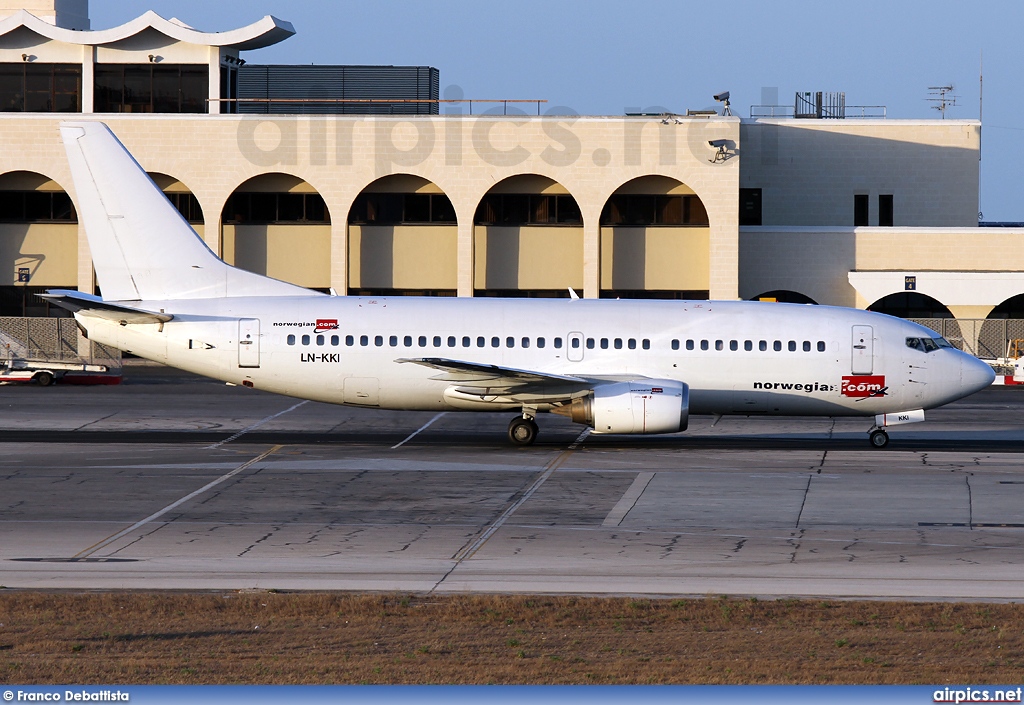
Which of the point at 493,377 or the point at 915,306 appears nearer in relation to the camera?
the point at 493,377

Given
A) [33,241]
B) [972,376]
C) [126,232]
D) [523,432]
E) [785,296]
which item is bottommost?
[523,432]

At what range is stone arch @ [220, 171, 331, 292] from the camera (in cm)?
5697

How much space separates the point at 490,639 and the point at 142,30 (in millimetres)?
48968

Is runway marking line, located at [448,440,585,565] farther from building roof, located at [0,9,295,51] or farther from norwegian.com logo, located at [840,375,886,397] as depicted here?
building roof, located at [0,9,295,51]

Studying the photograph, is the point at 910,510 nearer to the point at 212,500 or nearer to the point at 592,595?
the point at 592,595

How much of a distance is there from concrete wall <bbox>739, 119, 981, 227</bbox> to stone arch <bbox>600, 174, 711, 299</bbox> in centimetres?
708

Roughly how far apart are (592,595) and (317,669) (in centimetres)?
454

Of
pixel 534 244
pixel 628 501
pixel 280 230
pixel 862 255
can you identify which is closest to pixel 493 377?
pixel 628 501

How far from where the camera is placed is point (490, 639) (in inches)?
523

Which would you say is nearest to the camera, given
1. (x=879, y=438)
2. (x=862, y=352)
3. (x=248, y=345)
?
(x=248, y=345)

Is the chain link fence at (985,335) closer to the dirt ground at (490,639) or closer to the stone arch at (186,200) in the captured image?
the stone arch at (186,200)

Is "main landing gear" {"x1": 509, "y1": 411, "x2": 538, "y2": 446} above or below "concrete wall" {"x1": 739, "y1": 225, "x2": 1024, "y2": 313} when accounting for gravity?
below

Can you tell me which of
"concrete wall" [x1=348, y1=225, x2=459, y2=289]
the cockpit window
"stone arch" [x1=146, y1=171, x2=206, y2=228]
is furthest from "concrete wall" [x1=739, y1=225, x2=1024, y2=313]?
the cockpit window

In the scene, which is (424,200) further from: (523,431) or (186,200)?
(523,431)
